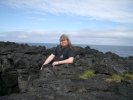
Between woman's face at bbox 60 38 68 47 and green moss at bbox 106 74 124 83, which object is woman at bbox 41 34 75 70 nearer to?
woman's face at bbox 60 38 68 47

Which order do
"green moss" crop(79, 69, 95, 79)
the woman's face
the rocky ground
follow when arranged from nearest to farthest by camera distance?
the rocky ground, "green moss" crop(79, 69, 95, 79), the woman's face

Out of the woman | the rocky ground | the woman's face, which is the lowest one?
the rocky ground

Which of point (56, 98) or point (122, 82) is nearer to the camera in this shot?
point (56, 98)

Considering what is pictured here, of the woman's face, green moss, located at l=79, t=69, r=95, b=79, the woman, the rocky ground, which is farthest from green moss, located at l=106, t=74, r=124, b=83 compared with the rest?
the woman's face

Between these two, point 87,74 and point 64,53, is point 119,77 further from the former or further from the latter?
point 64,53

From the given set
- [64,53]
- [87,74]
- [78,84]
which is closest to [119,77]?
[87,74]

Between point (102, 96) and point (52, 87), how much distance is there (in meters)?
2.65

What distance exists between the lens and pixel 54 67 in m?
17.2

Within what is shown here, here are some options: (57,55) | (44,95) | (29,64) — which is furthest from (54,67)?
(29,64)

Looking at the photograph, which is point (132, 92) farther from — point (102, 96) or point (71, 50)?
point (71, 50)

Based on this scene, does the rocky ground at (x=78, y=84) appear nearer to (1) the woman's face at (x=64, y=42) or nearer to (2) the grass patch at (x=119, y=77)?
(2) the grass patch at (x=119, y=77)

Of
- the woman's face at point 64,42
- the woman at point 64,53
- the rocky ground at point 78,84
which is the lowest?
the rocky ground at point 78,84

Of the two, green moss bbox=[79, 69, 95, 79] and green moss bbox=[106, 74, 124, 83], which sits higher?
green moss bbox=[79, 69, 95, 79]

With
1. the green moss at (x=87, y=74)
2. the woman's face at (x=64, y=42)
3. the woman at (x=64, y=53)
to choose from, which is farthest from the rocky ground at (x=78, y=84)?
the woman's face at (x=64, y=42)
